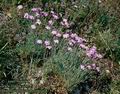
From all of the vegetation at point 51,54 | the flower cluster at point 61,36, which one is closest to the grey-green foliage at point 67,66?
the vegetation at point 51,54

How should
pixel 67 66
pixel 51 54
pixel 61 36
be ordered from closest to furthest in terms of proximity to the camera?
pixel 67 66 → pixel 51 54 → pixel 61 36

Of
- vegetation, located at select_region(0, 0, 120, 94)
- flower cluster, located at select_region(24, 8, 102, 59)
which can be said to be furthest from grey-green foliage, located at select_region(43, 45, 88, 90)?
flower cluster, located at select_region(24, 8, 102, 59)

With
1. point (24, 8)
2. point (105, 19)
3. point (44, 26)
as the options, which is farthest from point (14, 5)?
point (105, 19)

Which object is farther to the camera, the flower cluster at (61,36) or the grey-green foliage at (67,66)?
→ the flower cluster at (61,36)

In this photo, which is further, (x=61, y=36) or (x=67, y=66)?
(x=61, y=36)

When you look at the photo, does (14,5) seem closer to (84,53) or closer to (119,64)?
(84,53)

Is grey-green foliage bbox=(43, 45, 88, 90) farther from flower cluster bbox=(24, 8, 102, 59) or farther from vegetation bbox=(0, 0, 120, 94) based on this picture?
flower cluster bbox=(24, 8, 102, 59)

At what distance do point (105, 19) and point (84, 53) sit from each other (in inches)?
44.5

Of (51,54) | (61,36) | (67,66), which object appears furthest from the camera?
(61,36)

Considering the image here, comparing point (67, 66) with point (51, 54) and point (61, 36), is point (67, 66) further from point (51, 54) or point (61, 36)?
point (61, 36)

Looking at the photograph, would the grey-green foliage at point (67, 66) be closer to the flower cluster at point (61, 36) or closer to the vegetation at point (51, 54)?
the vegetation at point (51, 54)

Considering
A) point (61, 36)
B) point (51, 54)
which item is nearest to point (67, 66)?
point (51, 54)

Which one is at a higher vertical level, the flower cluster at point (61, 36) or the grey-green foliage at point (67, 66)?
the flower cluster at point (61, 36)

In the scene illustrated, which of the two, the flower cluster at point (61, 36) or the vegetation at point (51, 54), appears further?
the flower cluster at point (61, 36)
